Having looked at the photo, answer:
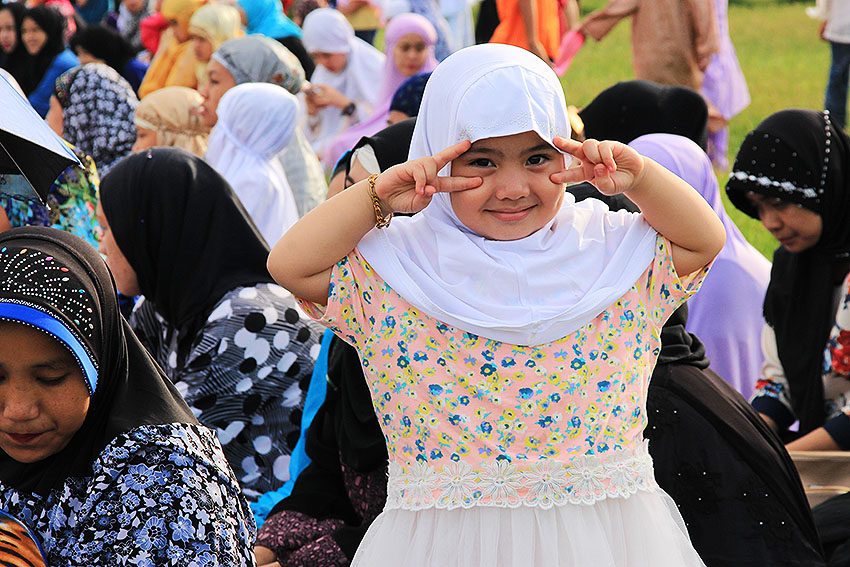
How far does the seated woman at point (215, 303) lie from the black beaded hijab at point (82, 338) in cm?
99

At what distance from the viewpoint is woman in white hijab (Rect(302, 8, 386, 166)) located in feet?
27.4

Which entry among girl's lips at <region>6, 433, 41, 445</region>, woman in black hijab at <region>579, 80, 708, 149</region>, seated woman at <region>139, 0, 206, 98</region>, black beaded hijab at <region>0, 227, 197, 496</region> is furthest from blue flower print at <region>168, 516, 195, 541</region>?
seated woman at <region>139, 0, 206, 98</region>

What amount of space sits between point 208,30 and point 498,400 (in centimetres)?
658

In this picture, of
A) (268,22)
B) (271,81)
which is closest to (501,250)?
(271,81)

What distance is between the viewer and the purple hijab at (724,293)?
3.80 meters

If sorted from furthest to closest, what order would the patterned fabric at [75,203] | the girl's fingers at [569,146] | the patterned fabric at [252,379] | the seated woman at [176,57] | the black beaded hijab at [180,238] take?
1. the seated woman at [176,57]
2. the patterned fabric at [75,203]
3. the black beaded hijab at [180,238]
4. the patterned fabric at [252,379]
5. the girl's fingers at [569,146]

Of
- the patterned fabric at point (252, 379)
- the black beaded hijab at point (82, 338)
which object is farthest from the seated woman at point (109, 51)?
the black beaded hijab at point (82, 338)

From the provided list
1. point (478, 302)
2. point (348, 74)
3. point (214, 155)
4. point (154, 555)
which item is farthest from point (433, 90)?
point (348, 74)

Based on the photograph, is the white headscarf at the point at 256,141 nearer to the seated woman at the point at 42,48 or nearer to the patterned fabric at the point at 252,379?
the patterned fabric at the point at 252,379

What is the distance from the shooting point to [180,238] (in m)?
3.55

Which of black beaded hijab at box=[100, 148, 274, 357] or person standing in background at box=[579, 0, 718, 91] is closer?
black beaded hijab at box=[100, 148, 274, 357]

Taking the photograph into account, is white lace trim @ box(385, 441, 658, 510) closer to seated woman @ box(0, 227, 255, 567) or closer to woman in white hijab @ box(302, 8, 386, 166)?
seated woman @ box(0, 227, 255, 567)

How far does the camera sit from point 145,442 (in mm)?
2246

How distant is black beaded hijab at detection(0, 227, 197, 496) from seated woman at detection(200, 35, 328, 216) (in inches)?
149
